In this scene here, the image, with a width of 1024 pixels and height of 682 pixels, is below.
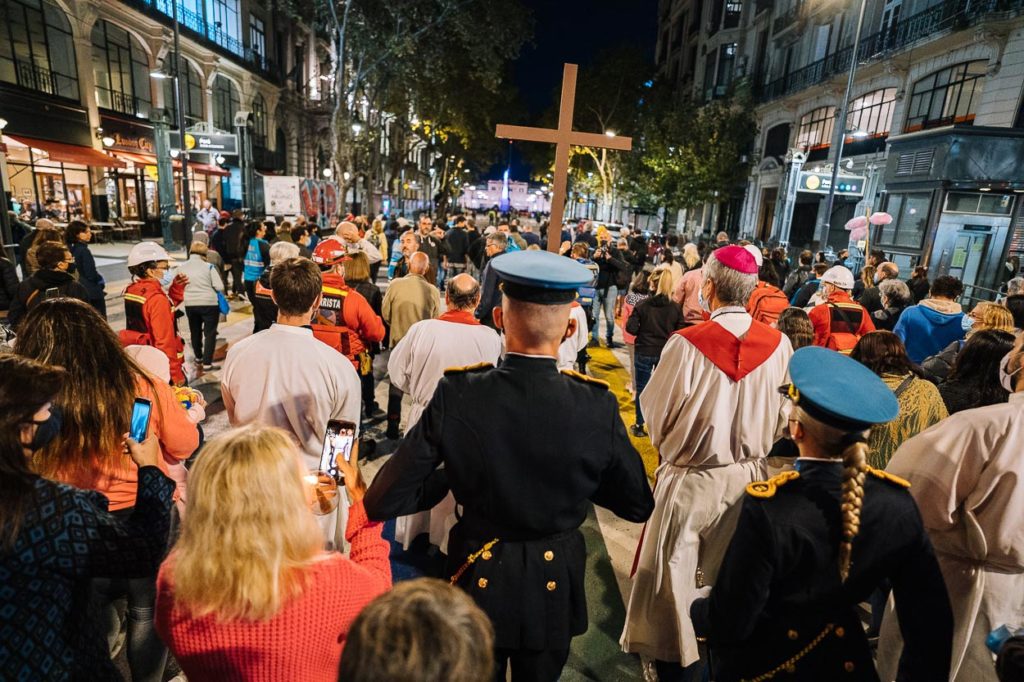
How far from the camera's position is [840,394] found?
1.67 metres

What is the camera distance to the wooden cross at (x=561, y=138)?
4.93 m

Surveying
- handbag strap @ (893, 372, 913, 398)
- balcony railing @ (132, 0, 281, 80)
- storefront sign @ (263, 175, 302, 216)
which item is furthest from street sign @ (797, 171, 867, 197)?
balcony railing @ (132, 0, 281, 80)

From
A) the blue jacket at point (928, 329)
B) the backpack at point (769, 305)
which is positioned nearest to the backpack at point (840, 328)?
the backpack at point (769, 305)

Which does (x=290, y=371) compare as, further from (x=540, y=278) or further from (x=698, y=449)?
(x=698, y=449)

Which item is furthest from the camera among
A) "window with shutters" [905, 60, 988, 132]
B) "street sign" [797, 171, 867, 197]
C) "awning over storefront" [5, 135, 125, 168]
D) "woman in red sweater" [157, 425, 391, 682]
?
"awning over storefront" [5, 135, 125, 168]

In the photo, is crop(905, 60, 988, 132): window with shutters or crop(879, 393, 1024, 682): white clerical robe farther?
crop(905, 60, 988, 132): window with shutters

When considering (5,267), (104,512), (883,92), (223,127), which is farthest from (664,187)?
(104,512)

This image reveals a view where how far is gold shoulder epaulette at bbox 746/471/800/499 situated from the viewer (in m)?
1.69

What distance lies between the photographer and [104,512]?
171 centimetres

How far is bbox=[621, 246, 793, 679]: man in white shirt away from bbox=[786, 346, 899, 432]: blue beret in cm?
108

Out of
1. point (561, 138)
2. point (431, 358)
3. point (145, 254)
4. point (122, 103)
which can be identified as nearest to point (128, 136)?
point (122, 103)

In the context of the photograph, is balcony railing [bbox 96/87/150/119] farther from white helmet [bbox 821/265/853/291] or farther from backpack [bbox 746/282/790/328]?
white helmet [bbox 821/265/853/291]

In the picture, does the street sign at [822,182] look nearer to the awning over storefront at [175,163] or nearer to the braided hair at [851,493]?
the braided hair at [851,493]

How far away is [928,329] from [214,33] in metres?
33.4
